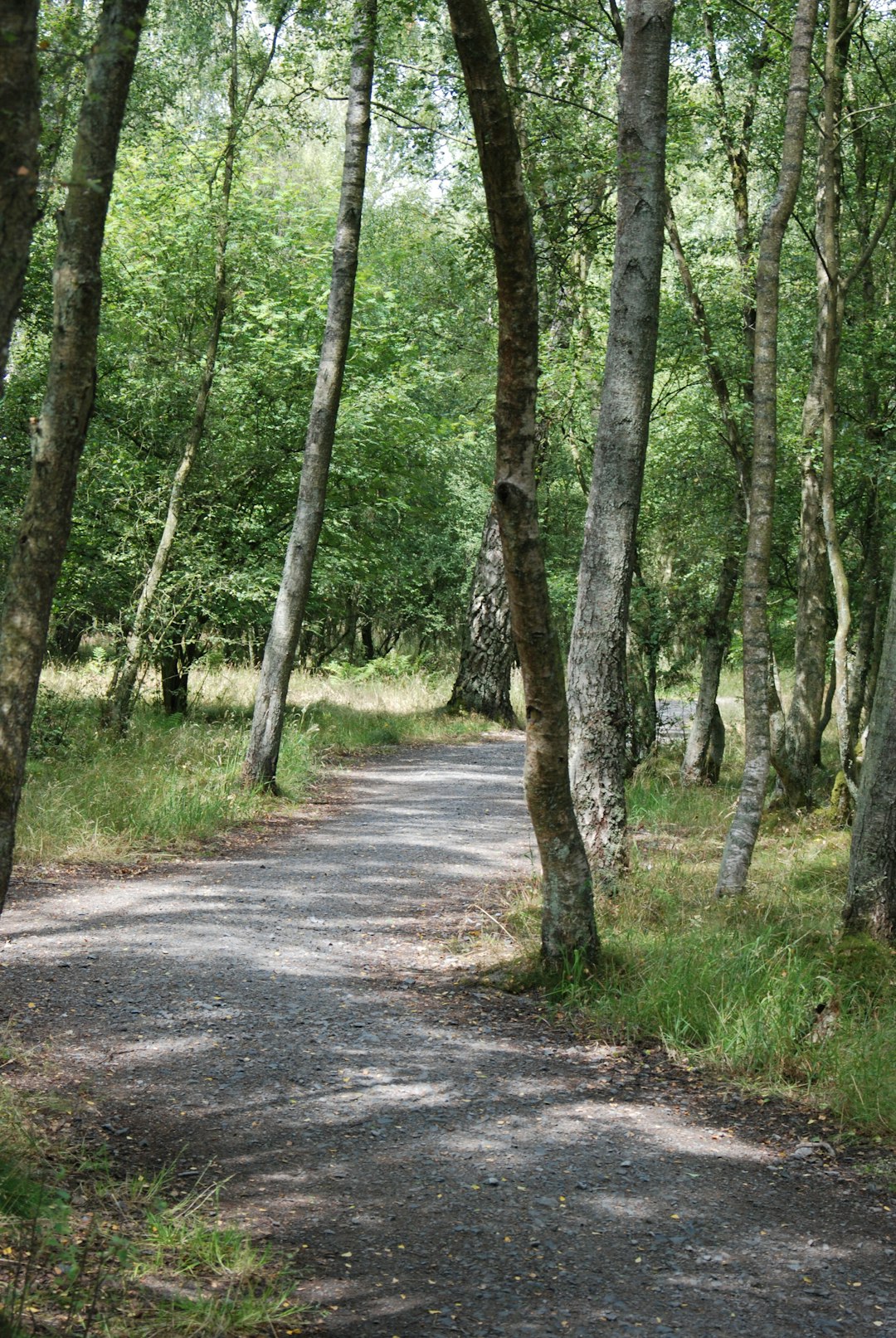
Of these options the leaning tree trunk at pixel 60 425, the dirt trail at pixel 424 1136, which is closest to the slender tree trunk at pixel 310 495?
the dirt trail at pixel 424 1136

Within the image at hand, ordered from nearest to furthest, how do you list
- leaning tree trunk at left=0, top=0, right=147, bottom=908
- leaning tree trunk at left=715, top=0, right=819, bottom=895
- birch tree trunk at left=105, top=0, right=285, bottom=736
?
leaning tree trunk at left=0, top=0, right=147, bottom=908
leaning tree trunk at left=715, top=0, right=819, bottom=895
birch tree trunk at left=105, top=0, right=285, bottom=736

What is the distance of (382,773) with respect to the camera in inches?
642

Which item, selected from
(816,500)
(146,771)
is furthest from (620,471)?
(816,500)

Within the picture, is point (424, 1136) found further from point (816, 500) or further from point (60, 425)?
point (816, 500)

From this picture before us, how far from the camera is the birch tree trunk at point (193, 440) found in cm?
1311

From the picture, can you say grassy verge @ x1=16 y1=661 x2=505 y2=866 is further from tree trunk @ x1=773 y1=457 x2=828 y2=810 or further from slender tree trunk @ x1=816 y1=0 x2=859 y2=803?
slender tree trunk @ x1=816 y1=0 x2=859 y2=803

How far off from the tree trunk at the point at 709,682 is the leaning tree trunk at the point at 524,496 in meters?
9.99

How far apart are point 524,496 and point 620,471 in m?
2.45

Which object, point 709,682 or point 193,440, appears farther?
point 709,682

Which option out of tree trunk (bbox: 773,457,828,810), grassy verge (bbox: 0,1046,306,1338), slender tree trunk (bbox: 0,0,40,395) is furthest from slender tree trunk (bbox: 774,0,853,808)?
slender tree trunk (bbox: 0,0,40,395)

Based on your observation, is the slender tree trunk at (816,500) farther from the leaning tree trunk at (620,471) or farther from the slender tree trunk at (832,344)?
the leaning tree trunk at (620,471)

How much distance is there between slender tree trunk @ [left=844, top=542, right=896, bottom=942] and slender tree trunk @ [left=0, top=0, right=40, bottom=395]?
229 inches

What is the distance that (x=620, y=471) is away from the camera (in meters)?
8.44

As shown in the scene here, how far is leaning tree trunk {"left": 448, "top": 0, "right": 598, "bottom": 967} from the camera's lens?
557 centimetres
